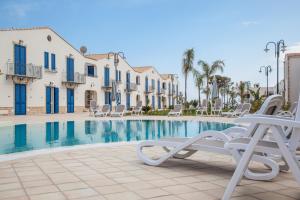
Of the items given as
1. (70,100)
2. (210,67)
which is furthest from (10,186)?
(210,67)

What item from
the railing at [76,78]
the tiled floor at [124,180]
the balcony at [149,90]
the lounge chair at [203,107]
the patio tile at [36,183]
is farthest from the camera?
the balcony at [149,90]

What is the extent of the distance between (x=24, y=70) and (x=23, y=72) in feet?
0.62

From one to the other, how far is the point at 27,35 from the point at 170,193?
2121 cm

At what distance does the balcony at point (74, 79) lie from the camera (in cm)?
2517

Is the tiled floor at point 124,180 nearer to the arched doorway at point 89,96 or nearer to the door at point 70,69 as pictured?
the door at point 70,69

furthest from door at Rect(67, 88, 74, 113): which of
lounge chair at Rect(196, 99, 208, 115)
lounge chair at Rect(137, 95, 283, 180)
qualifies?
lounge chair at Rect(137, 95, 283, 180)

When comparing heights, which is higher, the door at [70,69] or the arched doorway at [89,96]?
the door at [70,69]

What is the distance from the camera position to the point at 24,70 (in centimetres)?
2098

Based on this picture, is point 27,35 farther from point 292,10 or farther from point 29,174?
point 29,174

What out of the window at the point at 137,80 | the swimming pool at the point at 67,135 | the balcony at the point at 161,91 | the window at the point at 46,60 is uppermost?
the window at the point at 46,60

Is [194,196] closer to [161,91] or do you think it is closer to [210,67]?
[210,67]

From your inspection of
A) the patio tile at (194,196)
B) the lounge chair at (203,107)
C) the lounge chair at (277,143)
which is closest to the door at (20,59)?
the lounge chair at (203,107)

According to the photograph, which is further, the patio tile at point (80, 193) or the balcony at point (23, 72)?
the balcony at point (23, 72)

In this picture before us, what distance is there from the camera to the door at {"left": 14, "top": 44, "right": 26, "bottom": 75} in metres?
20.6
